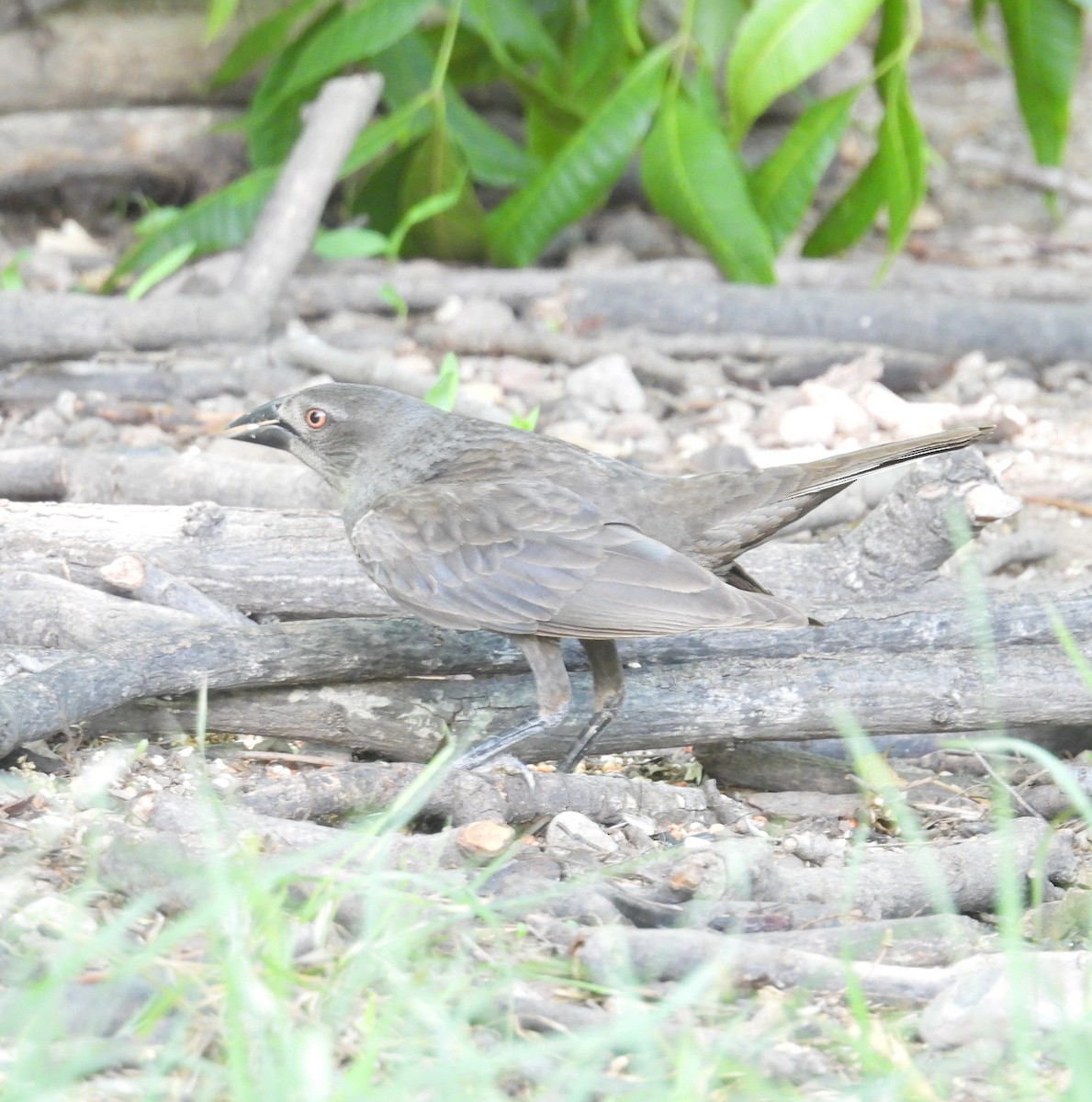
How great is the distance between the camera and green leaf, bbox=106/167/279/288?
266 inches

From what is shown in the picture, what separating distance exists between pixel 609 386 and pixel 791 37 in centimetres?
153

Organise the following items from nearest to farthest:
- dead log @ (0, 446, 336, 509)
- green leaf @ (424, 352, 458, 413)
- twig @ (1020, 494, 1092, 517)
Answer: dead log @ (0, 446, 336, 509) → green leaf @ (424, 352, 458, 413) → twig @ (1020, 494, 1092, 517)

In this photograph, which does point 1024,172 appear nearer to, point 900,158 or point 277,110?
point 900,158

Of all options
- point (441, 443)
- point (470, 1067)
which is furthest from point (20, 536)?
point (470, 1067)

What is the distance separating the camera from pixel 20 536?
13.2 feet

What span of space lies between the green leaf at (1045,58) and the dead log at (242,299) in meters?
2.86

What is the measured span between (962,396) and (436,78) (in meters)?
2.67

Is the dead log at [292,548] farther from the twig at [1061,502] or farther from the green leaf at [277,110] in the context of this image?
the green leaf at [277,110]

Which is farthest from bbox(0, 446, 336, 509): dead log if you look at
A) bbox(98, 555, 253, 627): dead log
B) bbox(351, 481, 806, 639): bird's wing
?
bbox(351, 481, 806, 639): bird's wing

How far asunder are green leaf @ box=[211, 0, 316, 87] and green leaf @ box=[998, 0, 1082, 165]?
3.13 m

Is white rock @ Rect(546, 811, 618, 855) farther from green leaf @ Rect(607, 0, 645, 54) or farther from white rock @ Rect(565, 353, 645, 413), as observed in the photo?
green leaf @ Rect(607, 0, 645, 54)

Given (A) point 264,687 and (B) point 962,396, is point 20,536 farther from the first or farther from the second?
(B) point 962,396

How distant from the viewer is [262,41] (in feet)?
22.6

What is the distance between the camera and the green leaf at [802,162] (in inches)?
262
